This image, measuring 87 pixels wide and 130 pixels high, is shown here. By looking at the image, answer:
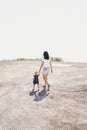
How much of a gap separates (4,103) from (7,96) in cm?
110

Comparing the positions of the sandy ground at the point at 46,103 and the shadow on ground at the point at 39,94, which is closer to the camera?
the sandy ground at the point at 46,103

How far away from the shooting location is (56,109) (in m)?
15.2

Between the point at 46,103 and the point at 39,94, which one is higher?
the point at 39,94

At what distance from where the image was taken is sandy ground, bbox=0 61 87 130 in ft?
46.0

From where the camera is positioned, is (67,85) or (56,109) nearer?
(56,109)

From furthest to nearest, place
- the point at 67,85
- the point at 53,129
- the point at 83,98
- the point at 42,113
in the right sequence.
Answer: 1. the point at 67,85
2. the point at 83,98
3. the point at 42,113
4. the point at 53,129

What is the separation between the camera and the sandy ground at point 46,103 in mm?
14016

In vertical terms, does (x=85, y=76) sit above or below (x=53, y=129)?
above

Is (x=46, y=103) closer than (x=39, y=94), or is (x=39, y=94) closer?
(x=46, y=103)

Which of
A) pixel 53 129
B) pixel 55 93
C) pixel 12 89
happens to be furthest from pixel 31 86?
pixel 53 129

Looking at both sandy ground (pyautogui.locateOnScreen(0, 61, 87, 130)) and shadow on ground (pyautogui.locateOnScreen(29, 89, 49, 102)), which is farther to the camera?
shadow on ground (pyautogui.locateOnScreen(29, 89, 49, 102))

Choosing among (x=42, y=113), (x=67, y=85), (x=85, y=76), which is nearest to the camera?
(x=42, y=113)

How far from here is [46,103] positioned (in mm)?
16078

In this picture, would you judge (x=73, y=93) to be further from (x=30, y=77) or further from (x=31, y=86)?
(x=30, y=77)
